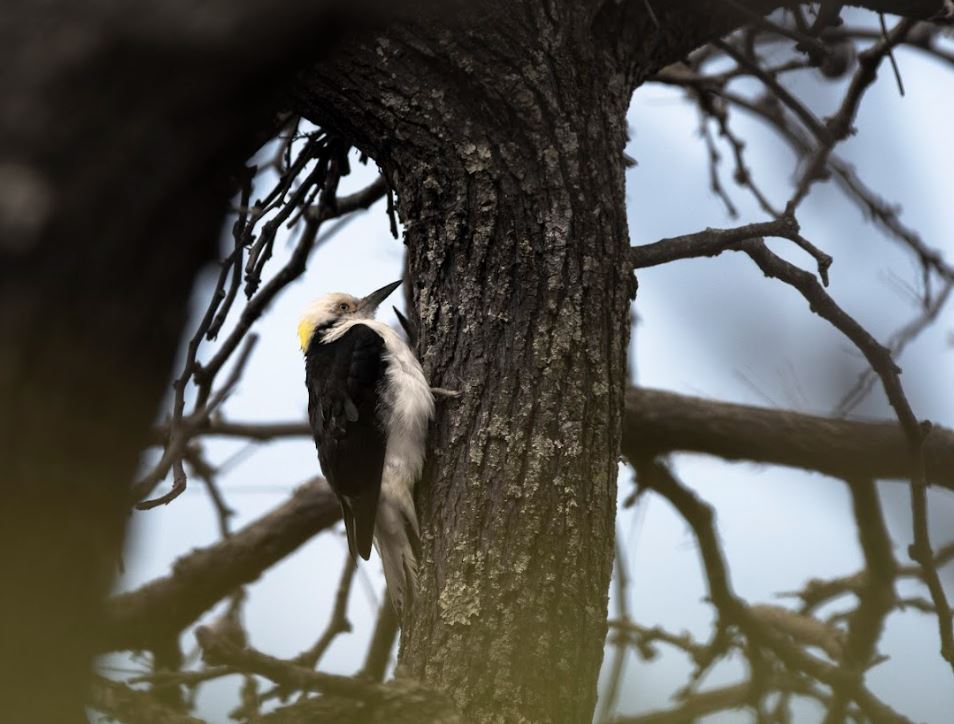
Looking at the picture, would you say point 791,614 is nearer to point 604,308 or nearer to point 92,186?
point 604,308

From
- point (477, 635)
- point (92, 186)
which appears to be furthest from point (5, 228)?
point (477, 635)

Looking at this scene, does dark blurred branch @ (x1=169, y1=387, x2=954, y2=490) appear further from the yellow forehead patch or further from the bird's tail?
the bird's tail

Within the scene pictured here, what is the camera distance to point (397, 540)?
4.04m

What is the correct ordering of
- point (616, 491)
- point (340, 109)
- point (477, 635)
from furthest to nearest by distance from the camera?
point (340, 109)
point (616, 491)
point (477, 635)

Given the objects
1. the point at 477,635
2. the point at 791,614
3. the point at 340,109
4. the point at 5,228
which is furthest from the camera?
the point at 791,614

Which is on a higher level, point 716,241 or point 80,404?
point 716,241

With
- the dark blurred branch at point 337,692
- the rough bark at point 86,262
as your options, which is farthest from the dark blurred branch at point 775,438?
the rough bark at point 86,262

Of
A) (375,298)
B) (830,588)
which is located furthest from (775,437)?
(375,298)

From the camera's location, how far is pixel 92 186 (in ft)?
4.22

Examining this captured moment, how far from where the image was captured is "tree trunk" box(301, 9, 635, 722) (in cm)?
296

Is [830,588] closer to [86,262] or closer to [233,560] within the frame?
[233,560]

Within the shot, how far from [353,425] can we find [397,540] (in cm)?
61

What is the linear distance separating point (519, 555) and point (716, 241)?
132cm

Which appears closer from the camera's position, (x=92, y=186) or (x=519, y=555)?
(x=92, y=186)
